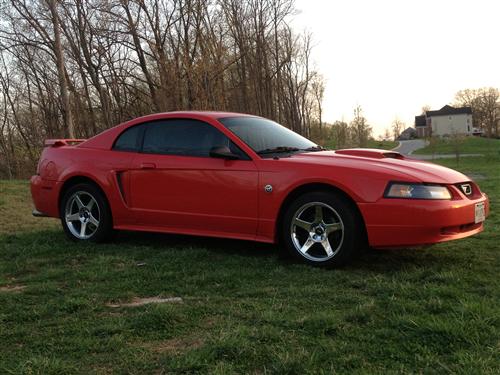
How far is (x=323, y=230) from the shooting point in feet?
15.1

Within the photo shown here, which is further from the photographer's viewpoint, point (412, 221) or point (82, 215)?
point (82, 215)

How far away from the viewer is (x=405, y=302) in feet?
11.1

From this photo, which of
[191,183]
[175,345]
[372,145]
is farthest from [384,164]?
[372,145]

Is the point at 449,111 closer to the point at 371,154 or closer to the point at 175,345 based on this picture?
the point at 371,154

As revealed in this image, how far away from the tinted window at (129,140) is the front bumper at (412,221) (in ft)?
9.10

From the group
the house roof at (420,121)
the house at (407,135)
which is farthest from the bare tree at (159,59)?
the house roof at (420,121)

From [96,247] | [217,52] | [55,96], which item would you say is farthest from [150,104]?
[96,247]

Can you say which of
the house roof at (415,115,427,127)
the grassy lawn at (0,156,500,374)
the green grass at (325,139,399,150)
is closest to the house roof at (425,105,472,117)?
the house roof at (415,115,427,127)

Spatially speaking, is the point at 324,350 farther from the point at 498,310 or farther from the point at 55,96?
the point at 55,96

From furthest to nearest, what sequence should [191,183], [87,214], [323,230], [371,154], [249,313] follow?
1. [87,214]
2. [191,183]
3. [371,154]
4. [323,230]
5. [249,313]

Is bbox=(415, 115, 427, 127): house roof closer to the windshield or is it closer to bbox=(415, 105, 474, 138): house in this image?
bbox=(415, 105, 474, 138): house

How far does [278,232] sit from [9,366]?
2.76 metres

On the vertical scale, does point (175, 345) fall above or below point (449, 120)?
below

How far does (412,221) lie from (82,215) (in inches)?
153
